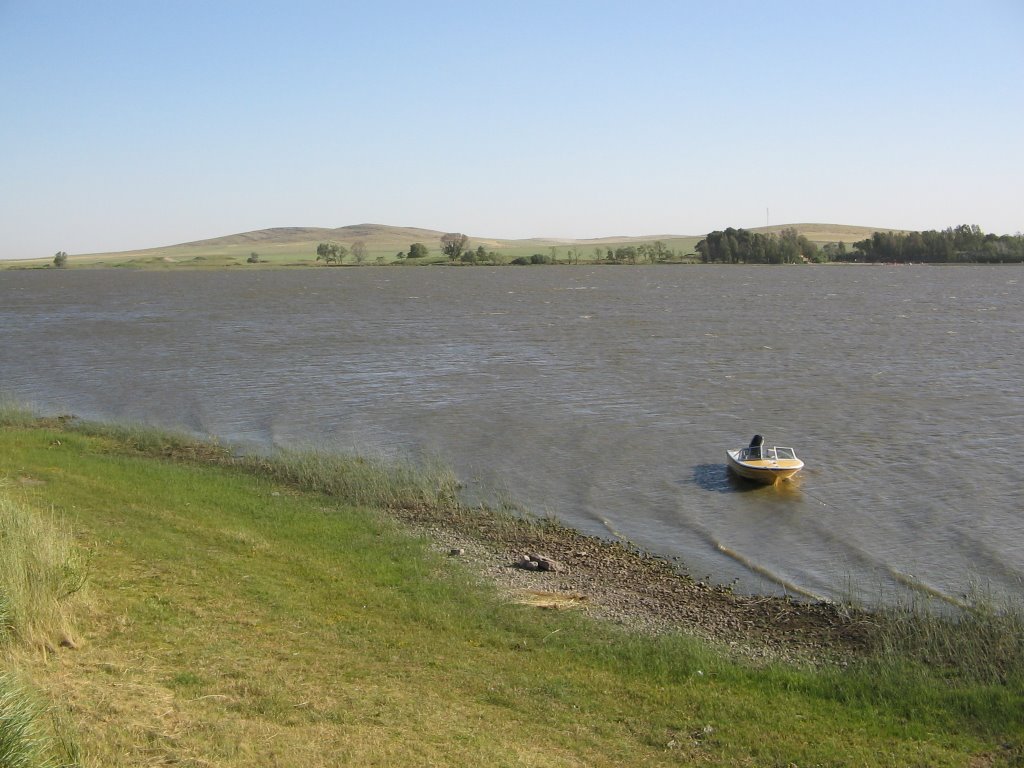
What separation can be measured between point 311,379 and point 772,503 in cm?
2471

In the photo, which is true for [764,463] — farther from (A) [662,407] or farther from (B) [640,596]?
(A) [662,407]

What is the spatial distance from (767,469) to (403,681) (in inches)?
561

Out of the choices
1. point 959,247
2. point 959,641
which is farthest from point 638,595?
point 959,247

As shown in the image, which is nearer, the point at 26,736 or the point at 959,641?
the point at 26,736

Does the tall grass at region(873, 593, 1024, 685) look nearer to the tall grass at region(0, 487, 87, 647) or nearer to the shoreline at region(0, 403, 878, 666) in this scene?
the shoreline at region(0, 403, 878, 666)

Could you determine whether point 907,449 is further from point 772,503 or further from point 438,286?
point 438,286

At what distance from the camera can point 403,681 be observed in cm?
1048

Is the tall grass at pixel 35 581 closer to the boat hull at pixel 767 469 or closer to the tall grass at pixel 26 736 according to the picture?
the tall grass at pixel 26 736

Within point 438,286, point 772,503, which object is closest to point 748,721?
point 772,503

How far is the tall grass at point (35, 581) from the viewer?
9.76 m

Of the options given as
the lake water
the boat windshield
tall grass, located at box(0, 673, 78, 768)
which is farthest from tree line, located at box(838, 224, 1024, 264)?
tall grass, located at box(0, 673, 78, 768)

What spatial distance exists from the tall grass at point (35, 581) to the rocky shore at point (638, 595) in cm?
619

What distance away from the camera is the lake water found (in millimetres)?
19188

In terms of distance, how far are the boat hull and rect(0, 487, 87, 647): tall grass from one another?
1572 cm
